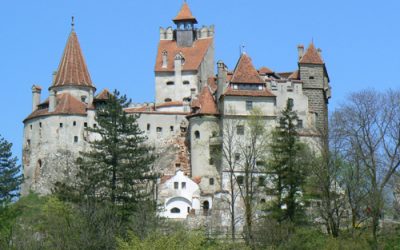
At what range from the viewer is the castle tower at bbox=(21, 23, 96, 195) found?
84312mm

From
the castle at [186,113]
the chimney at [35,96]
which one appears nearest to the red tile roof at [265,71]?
the castle at [186,113]

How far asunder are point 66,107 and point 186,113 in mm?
10082

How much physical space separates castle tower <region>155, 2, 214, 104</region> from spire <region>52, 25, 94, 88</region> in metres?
6.62

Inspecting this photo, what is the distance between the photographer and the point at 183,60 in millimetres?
92188

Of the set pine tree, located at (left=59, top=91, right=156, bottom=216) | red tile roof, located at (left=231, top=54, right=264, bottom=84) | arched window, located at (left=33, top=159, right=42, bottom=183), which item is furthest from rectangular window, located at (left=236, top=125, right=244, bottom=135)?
arched window, located at (left=33, top=159, right=42, bottom=183)

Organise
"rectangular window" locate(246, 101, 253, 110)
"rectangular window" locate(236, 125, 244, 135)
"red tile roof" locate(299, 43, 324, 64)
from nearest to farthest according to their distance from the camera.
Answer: "rectangular window" locate(236, 125, 244, 135) → "rectangular window" locate(246, 101, 253, 110) → "red tile roof" locate(299, 43, 324, 64)

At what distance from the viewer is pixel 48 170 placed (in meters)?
84.4

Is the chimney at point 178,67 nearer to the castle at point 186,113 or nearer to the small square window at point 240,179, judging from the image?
the castle at point 186,113

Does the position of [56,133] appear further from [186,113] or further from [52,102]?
[186,113]

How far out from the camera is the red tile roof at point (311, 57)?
83.4m

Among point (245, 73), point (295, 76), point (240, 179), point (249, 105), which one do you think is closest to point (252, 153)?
point (240, 179)

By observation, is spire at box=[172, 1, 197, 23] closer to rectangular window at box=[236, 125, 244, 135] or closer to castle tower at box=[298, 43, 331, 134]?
castle tower at box=[298, 43, 331, 134]

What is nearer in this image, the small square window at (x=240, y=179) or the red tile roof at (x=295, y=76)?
the small square window at (x=240, y=179)

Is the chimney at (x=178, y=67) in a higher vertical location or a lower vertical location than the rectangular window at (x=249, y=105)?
higher
